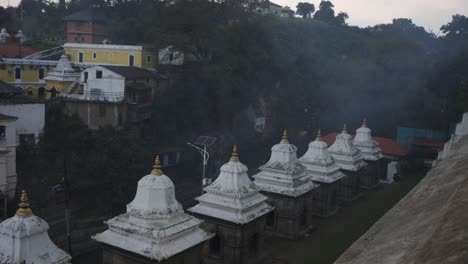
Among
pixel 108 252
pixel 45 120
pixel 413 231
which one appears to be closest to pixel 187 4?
pixel 45 120

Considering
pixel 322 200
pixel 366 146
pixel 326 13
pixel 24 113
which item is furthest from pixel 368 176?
pixel 326 13

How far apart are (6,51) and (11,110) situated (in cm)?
1699

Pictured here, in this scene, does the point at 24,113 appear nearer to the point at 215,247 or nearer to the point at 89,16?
the point at 215,247

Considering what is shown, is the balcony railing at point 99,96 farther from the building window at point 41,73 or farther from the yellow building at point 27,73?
the building window at point 41,73

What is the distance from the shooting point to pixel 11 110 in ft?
89.5

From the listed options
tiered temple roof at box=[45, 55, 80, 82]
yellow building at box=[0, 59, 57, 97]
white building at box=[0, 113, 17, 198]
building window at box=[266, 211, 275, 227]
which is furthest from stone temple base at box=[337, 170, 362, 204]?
yellow building at box=[0, 59, 57, 97]

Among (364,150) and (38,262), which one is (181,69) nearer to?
(364,150)

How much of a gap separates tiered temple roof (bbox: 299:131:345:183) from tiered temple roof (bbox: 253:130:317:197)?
6.82 feet

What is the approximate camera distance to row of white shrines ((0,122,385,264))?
11461mm

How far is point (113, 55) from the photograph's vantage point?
4009 cm

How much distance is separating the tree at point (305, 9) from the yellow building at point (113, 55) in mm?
65317

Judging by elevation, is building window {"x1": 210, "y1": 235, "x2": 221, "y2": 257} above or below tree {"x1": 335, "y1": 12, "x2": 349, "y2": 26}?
below

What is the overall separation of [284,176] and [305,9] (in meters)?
86.1

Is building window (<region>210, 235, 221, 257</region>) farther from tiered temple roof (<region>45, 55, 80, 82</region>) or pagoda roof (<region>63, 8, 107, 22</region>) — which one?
pagoda roof (<region>63, 8, 107, 22</region>)
